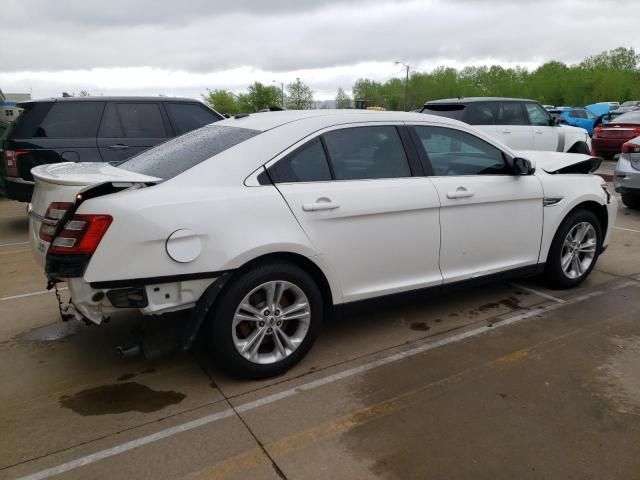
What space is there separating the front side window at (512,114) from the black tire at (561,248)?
6464mm

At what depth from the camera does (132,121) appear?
7.30 m

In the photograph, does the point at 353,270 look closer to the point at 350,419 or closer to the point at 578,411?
the point at 350,419

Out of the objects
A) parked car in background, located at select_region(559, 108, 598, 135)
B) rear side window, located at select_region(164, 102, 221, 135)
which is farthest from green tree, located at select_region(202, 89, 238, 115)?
rear side window, located at select_region(164, 102, 221, 135)

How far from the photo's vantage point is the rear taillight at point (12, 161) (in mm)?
6863

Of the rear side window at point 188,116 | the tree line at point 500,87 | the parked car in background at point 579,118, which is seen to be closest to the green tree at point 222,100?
the tree line at point 500,87

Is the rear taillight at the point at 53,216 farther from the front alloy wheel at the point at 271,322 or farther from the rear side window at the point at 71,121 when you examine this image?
the rear side window at the point at 71,121

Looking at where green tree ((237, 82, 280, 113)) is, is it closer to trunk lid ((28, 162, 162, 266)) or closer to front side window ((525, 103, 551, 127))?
front side window ((525, 103, 551, 127))

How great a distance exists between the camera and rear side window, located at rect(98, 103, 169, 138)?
23.4 ft

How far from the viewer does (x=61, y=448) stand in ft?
8.67

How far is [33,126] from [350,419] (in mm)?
6170

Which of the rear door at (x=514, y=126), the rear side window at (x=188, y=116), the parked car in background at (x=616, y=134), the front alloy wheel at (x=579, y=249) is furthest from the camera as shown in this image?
the parked car in background at (x=616, y=134)

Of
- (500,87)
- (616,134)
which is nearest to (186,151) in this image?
(616,134)

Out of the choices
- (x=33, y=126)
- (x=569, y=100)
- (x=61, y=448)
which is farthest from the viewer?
(x=569, y=100)

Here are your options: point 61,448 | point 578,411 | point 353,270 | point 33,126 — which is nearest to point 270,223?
point 353,270
